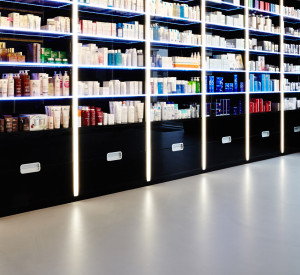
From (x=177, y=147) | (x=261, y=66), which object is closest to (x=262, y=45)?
(x=261, y=66)

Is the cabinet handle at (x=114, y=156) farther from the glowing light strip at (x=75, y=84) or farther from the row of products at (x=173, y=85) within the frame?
the row of products at (x=173, y=85)

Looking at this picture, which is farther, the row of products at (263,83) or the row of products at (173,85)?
the row of products at (263,83)

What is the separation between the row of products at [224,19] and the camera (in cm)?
684

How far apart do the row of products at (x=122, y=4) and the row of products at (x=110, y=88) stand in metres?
0.91

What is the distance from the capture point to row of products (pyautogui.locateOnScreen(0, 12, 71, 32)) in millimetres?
4664

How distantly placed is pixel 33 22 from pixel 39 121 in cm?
105

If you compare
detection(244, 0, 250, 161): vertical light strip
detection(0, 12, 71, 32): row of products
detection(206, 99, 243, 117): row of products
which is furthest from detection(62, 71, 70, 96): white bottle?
detection(244, 0, 250, 161): vertical light strip

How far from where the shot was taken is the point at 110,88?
554 centimetres

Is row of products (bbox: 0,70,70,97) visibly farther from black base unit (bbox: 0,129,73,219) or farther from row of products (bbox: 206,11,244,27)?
row of products (bbox: 206,11,244,27)

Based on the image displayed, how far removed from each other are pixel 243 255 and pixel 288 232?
751mm

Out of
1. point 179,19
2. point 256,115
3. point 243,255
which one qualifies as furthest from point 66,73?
point 256,115

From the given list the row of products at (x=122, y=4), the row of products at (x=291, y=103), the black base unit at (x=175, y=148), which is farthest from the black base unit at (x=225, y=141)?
the row of products at (x=122, y=4)

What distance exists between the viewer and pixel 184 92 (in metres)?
6.49

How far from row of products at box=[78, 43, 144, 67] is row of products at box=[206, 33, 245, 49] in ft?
4.71
